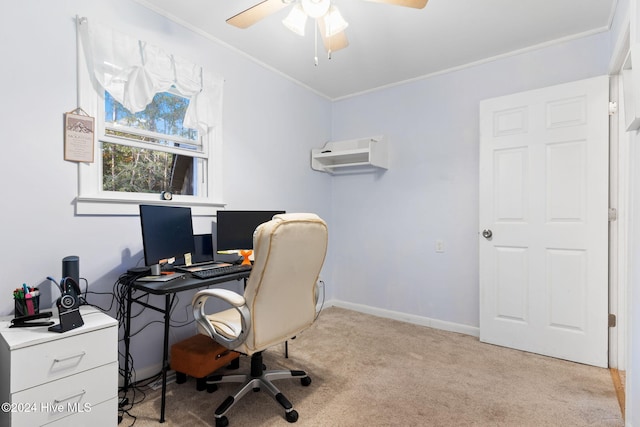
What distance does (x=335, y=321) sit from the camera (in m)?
3.44

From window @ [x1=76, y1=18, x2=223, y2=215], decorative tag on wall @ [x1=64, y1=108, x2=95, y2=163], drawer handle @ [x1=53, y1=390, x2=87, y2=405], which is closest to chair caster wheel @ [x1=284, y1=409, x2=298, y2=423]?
drawer handle @ [x1=53, y1=390, x2=87, y2=405]

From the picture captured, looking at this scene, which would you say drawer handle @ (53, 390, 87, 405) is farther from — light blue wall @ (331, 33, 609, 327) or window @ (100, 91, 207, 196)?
light blue wall @ (331, 33, 609, 327)

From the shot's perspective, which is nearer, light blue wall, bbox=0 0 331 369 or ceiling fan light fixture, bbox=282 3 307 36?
light blue wall, bbox=0 0 331 369

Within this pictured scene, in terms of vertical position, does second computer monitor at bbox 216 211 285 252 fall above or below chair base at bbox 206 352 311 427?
above

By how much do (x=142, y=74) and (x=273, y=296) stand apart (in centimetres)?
173

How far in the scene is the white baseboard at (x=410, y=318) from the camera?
309cm

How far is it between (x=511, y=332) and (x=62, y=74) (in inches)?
147

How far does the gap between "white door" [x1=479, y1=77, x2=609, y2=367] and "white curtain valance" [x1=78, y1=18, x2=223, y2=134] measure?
2404 millimetres

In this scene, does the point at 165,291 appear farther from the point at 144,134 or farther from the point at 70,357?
the point at 144,134

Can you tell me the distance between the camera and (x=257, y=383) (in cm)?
193

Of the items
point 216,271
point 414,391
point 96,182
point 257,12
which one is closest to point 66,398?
point 216,271

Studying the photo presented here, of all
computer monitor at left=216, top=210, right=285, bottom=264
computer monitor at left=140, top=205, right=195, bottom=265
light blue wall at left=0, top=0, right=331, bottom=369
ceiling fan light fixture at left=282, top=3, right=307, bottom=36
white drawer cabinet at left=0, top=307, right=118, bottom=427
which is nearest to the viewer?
white drawer cabinet at left=0, top=307, right=118, bottom=427

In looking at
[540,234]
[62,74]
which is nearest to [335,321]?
[540,234]

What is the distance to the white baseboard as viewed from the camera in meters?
3.09
